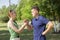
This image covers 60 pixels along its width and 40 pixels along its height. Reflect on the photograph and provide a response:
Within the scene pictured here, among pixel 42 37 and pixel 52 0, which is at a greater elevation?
pixel 52 0

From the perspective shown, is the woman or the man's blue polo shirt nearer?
the man's blue polo shirt

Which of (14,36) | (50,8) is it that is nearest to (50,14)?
A: (50,8)

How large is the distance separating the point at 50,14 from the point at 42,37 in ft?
84.4

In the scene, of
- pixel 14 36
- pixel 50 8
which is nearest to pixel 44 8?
pixel 50 8

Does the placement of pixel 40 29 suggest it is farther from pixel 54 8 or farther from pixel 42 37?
pixel 54 8

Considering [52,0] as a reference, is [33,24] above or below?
below

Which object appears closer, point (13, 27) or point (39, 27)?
point (39, 27)

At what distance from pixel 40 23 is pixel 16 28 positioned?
686 millimetres

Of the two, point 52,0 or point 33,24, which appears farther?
point 52,0

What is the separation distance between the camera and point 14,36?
23.0ft

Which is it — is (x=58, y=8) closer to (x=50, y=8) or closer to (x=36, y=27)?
(x=50, y=8)

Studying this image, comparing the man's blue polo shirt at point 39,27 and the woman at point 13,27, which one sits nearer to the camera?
the man's blue polo shirt at point 39,27

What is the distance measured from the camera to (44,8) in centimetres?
3198

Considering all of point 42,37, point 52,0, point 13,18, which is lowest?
point 42,37
